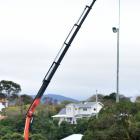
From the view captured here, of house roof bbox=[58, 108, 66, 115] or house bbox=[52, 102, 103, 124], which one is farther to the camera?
house roof bbox=[58, 108, 66, 115]

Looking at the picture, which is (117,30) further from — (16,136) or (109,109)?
(16,136)

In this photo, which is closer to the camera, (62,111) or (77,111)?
(77,111)

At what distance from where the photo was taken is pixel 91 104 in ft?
340

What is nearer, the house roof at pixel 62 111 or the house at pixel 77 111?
the house at pixel 77 111

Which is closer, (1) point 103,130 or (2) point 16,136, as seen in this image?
(1) point 103,130

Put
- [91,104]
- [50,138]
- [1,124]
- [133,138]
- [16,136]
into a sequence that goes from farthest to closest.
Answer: [91,104] < [1,124] < [50,138] < [16,136] < [133,138]

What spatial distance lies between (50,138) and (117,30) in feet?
86.9

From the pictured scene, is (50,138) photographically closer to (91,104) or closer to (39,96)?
(39,96)

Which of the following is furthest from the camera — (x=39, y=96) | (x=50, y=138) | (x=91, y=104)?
(x=91, y=104)

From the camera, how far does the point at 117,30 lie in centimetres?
3356

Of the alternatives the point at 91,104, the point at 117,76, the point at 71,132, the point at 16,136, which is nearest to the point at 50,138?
the point at 71,132

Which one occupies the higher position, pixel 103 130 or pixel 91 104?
pixel 91 104

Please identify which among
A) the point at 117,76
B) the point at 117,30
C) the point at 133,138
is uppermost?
the point at 117,30

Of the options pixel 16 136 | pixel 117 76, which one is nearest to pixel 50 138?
pixel 16 136
